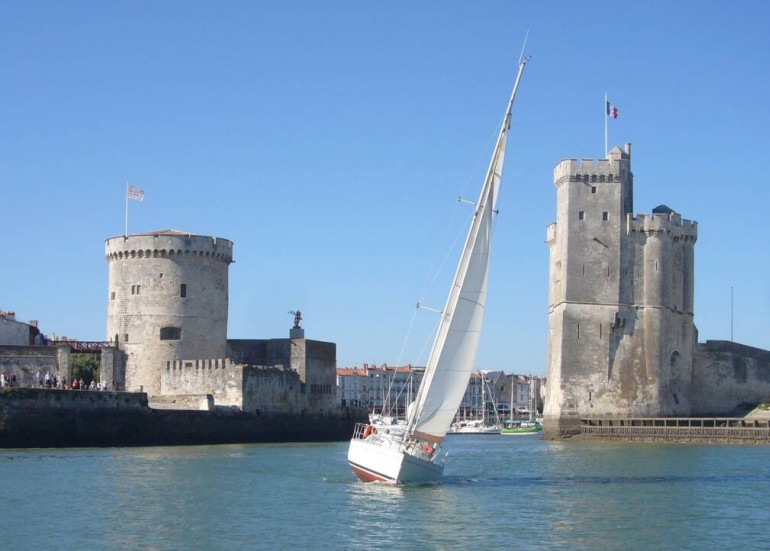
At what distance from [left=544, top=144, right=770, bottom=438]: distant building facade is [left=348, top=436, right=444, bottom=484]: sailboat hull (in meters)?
31.8

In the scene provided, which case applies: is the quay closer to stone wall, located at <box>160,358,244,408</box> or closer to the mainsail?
stone wall, located at <box>160,358,244,408</box>

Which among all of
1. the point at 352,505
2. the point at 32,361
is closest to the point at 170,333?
the point at 32,361

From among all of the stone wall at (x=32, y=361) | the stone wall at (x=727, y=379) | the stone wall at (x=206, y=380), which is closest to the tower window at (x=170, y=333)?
the stone wall at (x=206, y=380)

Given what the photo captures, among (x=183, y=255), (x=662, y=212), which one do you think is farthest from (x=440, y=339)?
(x=662, y=212)

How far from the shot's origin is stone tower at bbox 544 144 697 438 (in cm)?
6150

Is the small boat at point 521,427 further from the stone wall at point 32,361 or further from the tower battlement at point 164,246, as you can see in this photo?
the stone wall at point 32,361

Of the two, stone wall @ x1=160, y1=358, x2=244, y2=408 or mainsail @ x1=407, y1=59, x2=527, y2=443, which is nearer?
mainsail @ x1=407, y1=59, x2=527, y2=443

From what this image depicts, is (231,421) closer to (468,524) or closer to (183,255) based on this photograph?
(183,255)

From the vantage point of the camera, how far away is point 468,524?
24312 mm

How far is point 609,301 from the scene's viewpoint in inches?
2436

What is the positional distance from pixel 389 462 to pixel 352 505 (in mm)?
2552

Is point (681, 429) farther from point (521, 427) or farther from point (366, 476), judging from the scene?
point (521, 427)

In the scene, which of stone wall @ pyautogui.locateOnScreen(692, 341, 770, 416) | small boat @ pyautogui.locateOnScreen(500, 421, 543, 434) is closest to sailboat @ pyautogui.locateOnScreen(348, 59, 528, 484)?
stone wall @ pyautogui.locateOnScreen(692, 341, 770, 416)

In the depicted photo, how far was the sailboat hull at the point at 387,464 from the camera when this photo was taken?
29527 millimetres
